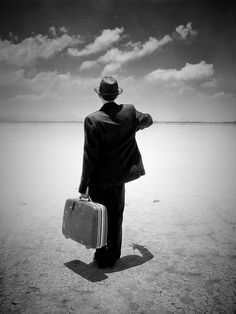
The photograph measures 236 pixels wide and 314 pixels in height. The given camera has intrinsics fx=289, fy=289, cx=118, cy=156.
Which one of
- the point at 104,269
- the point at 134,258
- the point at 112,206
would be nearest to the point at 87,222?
the point at 112,206

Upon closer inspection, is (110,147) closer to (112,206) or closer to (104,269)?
(112,206)

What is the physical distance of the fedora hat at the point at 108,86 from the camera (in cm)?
326

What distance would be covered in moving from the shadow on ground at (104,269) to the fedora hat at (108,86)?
2059 mm

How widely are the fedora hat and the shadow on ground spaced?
2.06 metres

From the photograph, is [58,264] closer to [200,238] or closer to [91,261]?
[91,261]

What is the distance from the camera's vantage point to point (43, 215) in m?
5.31

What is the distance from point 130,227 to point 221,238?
1.41m

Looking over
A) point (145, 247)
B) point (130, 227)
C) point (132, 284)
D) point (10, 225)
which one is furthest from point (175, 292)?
point (10, 225)

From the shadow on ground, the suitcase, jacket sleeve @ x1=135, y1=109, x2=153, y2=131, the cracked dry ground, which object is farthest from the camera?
jacket sleeve @ x1=135, y1=109, x2=153, y2=131

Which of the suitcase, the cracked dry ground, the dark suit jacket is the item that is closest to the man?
the dark suit jacket

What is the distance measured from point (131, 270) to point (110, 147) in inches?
57.7

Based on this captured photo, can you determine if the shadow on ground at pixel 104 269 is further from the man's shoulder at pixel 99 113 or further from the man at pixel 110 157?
the man's shoulder at pixel 99 113

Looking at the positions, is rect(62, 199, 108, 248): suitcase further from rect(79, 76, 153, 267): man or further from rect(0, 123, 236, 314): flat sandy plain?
rect(0, 123, 236, 314): flat sandy plain

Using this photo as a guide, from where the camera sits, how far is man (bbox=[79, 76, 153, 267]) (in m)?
3.16
